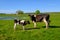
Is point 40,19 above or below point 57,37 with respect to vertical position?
above

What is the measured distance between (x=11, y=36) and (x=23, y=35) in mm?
1330

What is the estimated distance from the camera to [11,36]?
19.4 meters

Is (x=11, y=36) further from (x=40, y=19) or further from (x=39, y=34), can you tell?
(x=40, y=19)

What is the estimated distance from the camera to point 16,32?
68.0ft

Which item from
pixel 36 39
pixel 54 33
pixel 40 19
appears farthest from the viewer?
pixel 40 19

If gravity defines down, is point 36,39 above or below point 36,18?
below

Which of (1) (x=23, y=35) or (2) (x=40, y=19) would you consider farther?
(2) (x=40, y=19)

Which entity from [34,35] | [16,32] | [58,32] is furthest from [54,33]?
[16,32]

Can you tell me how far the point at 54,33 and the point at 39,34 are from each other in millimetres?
1702

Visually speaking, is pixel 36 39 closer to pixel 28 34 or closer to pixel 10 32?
pixel 28 34

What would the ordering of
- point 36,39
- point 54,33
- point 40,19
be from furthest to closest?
point 40,19 < point 54,33 < point 36,39

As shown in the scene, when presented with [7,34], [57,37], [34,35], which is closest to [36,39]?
[34,35]

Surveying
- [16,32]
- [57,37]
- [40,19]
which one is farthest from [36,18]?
[57,37]

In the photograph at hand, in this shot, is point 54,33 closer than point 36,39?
No
